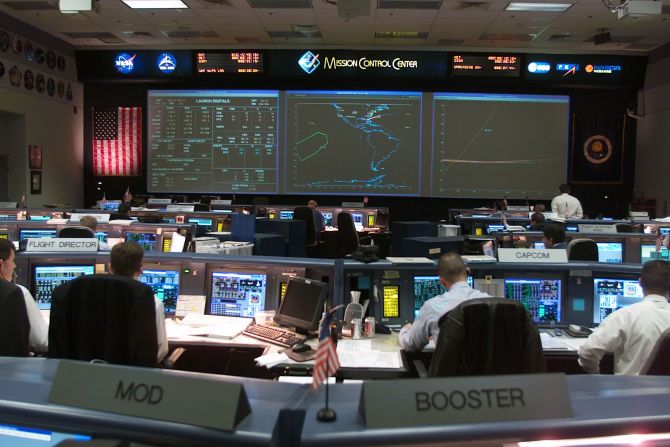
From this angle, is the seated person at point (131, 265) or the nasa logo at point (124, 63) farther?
the nasa logo at point (124, 63)

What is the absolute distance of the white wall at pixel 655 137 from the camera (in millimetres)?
11703

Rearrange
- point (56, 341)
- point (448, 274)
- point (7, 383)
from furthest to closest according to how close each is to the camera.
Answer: point (448, 274) < point (56, 341) < point (7, 383)

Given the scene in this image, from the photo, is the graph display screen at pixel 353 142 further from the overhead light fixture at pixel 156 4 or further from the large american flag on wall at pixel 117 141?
the large american flag on wall at pixel 117 141

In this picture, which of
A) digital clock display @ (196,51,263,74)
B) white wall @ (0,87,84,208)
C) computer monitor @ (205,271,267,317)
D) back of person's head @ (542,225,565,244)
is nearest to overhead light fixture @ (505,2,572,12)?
digital clock display @ (196,51,263,74)

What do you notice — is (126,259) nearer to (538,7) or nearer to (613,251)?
(613,251)

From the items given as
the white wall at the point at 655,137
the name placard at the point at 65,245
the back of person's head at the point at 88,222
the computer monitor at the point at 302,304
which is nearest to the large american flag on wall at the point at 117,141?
the back of person's head at the point at 88,222

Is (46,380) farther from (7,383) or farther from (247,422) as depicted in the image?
Result: (247,422)

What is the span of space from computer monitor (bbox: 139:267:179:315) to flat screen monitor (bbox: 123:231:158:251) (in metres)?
2.41

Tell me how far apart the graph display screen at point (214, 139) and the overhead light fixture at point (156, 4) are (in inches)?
115

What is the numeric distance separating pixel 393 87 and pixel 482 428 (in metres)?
12.2

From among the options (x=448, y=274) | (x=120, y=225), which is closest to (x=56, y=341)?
(x=448, y=274)

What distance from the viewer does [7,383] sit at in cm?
98

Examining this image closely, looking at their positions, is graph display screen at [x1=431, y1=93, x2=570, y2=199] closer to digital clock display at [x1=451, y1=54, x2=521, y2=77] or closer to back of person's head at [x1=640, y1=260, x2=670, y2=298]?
digital clock display at [x1=451, y1=54, x2=521, y2=77]

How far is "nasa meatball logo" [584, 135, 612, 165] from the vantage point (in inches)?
499
